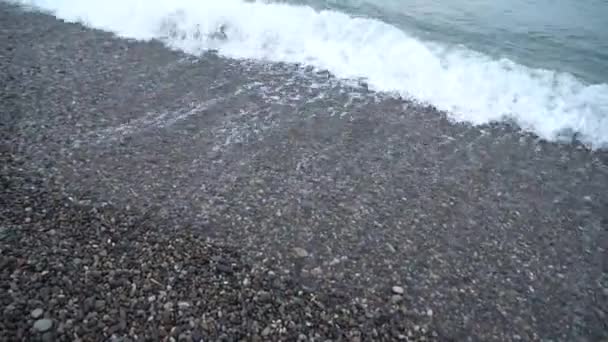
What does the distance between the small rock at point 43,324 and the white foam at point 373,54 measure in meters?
6.68

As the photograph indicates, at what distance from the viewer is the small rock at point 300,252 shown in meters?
4.68

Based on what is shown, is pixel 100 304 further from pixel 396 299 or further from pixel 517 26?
pixel 517 26

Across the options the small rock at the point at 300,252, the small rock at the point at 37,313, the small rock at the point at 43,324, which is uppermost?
the small rock at the point at 300,252

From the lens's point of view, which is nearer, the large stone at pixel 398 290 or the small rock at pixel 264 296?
the small rock at pixel 264 296

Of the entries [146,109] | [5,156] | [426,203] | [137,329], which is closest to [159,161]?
[146,109]

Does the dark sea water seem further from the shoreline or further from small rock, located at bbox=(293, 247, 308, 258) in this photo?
small rock, located at bbox=(293, 247, 308, 258)

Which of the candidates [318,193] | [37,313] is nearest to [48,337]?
[37,313]

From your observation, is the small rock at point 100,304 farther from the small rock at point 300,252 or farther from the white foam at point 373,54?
the white foam at point 373,54

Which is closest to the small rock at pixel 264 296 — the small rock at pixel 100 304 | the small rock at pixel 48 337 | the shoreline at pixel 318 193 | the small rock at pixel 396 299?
the shoreline at pixel 318 193

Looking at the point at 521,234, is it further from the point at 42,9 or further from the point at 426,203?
the point at 42,9

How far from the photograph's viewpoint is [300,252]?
472cm

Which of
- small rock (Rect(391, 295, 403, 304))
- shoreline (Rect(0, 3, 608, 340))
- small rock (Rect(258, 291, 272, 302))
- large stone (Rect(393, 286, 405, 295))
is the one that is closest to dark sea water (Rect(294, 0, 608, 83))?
shoreline (Rect(0, 3, 608, 340))

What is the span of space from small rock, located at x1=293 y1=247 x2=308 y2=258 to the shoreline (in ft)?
0.15

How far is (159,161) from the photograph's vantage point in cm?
592
